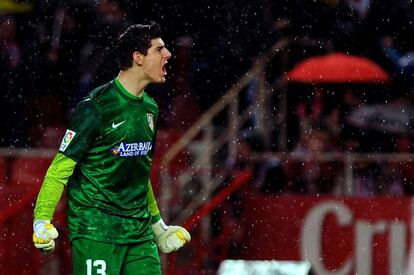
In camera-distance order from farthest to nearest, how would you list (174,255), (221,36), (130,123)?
(221,36) < (174,255) < (130,123)

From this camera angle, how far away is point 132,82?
23.1 feet

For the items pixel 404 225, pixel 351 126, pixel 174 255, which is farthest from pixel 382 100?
pixel 174 255

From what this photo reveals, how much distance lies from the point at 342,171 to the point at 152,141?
5.01 metres

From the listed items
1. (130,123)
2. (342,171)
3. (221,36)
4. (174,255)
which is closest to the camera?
(130,123)

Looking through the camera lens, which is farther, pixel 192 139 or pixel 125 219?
pixel 192 139

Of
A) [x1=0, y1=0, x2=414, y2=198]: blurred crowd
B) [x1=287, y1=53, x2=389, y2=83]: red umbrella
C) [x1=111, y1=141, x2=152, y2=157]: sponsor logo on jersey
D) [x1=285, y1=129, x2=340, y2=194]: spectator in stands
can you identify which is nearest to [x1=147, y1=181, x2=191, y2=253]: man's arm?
[x1=111, y1=141, x2=152, y2=157]: sponsor logo on jersey

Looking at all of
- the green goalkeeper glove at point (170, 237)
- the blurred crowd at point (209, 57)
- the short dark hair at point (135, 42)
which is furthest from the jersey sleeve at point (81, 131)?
the blurred crowd at point (209, 57)

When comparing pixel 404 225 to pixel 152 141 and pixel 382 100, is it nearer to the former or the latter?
pixel 382 100

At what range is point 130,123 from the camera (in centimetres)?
702

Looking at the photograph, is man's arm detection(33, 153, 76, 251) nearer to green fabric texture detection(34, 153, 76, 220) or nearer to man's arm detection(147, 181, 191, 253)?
green fabric texture detection(34, 153, 76, 220)

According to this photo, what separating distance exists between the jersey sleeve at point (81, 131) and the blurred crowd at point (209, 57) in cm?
544

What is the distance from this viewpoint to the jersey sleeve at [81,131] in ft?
22.5

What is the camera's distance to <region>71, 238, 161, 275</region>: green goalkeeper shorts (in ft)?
22.9

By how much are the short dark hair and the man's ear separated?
18mm
